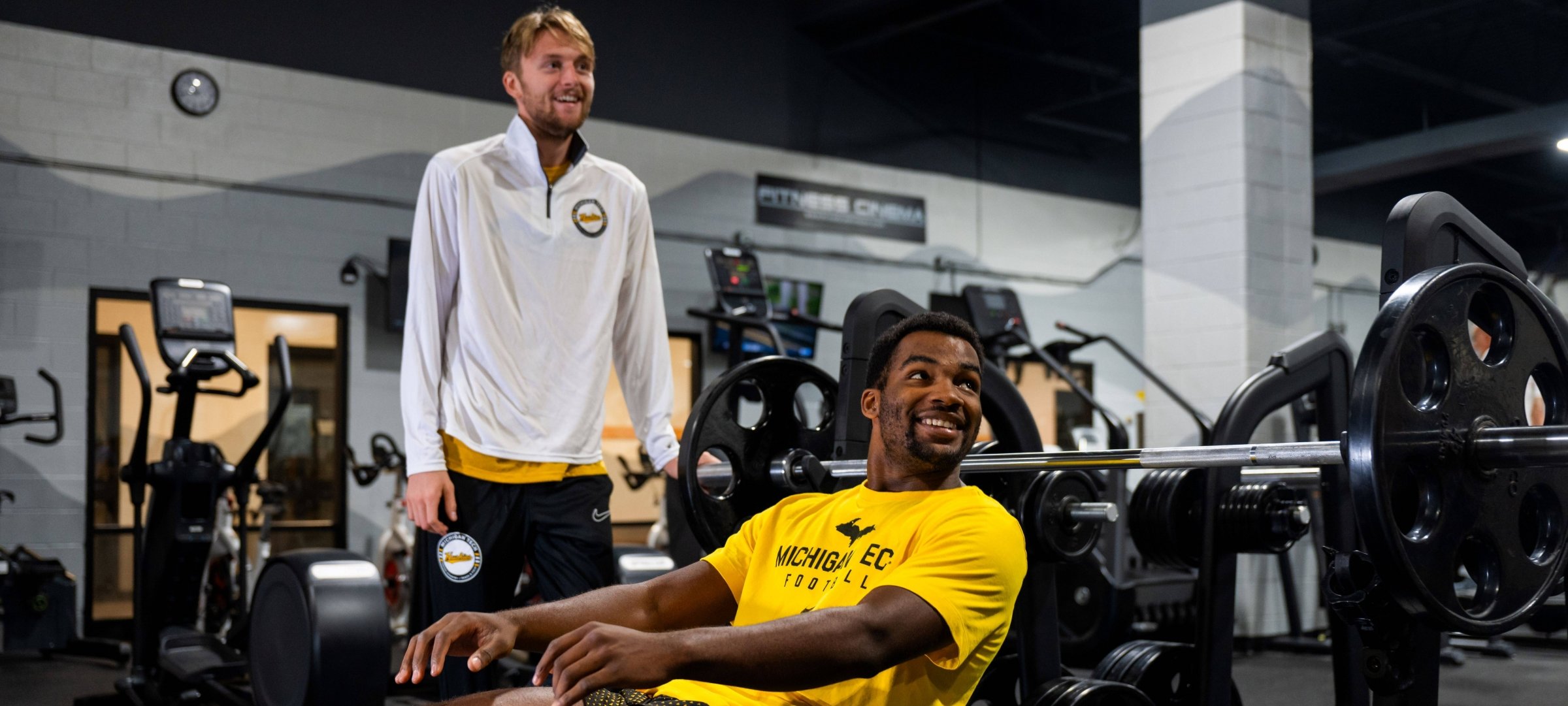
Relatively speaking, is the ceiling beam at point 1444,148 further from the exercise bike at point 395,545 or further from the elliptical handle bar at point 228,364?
the elliptical handle bar at point 228,364

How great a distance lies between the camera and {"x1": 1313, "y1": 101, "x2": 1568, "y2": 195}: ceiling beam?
8.93 meters

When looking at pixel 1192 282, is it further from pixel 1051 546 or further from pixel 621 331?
pixel 621 331

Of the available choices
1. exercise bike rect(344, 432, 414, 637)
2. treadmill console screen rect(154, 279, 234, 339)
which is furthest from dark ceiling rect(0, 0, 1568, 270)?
treadmill console screen rect(154, 279, 234, 339)

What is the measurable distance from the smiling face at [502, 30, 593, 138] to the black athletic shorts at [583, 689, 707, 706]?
4.02 feet

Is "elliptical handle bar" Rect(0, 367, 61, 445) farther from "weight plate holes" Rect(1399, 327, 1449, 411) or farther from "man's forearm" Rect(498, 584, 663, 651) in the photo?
"weight plate holes" Rect(1399, 327, 1449, 411)

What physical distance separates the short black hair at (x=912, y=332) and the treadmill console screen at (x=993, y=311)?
4484mm

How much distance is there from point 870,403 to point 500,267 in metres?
0.85

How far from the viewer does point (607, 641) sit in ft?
4.16

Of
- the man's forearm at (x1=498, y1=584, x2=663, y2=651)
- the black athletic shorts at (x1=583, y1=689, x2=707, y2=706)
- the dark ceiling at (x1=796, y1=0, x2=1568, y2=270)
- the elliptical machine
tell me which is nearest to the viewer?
the black athletic shorts at (x1=583, y1=689, x2=707, y2=706)

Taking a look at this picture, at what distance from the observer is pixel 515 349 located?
95.1 inches

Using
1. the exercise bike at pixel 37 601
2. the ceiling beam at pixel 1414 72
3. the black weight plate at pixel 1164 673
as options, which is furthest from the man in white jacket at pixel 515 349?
the ceiling beam at pixel 1414 72

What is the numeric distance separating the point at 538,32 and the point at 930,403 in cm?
107

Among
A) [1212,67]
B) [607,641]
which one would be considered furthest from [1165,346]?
[607,641]

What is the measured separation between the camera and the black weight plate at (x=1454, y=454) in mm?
1668
